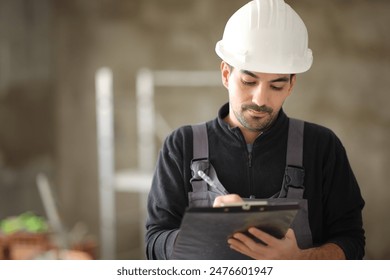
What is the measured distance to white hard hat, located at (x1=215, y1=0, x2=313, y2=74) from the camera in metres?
1.13

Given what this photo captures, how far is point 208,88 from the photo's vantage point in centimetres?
335

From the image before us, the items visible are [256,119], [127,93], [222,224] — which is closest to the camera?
[222,224]

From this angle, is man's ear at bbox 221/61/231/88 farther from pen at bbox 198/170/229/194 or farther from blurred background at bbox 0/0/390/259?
blurred background at bbox 0/0/390/259

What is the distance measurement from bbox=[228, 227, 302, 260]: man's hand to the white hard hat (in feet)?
0.87

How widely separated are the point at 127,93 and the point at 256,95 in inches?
93.2

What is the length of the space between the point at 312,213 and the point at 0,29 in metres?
2.31

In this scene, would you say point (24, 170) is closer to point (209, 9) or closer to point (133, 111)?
point (133, 111)

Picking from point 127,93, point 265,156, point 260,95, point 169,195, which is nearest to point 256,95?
point 260,95

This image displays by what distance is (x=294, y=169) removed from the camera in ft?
3.78

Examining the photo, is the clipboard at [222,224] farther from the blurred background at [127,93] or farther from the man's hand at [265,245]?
the blurred background at [127,93]

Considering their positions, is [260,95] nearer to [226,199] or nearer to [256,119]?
[256,119]

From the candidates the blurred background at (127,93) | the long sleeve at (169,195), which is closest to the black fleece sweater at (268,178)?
the long sleeve at (169,195)

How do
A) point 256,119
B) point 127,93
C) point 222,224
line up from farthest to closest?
point 127,93 → point 256,119 → point 222,224

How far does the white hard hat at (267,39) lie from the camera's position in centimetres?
113
